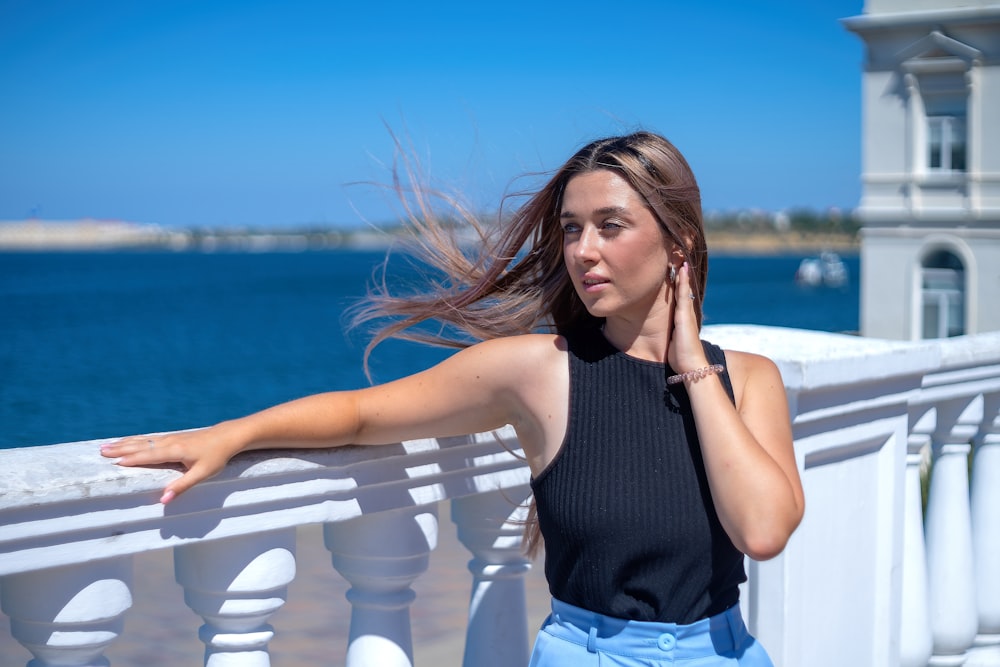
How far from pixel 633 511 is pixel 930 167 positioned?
27.9 metres

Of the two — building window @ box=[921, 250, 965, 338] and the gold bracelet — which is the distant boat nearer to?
building window @ box=[921, 250, 965, 338]

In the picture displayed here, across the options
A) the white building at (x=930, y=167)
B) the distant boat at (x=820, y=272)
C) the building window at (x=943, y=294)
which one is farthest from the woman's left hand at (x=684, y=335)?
the distant boat at (x=820, y=272)

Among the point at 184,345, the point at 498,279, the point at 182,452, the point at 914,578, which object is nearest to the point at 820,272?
the point at 184,345

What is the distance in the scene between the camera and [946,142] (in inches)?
1063

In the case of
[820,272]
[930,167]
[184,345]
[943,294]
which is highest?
[930,167]

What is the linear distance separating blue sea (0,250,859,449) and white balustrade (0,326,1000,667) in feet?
2.79

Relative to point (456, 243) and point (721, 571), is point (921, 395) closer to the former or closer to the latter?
point (721, 571)

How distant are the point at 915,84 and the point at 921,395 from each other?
25.7 m

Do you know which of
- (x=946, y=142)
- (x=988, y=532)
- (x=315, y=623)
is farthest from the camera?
(x=946, y=142)

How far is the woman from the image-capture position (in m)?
2.00

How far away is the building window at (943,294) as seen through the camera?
27047 millimetres

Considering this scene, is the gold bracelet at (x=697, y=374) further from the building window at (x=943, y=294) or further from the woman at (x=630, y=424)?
Result: the building window at (x=943, y=294)

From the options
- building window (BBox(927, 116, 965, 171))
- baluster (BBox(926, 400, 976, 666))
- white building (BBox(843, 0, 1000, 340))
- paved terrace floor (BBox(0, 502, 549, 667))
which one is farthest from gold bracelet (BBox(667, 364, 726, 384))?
building window (BBox(927, 116, 965, 171))

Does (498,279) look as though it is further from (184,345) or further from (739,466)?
(184,345)
